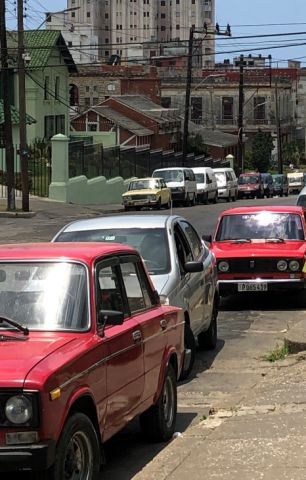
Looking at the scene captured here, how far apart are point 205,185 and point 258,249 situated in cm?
3428

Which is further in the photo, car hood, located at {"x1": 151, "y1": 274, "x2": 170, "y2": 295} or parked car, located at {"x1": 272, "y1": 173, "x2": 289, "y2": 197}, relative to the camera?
parked car, located at {"x1": 272, "y1": 173, "x2": 289, "y2": 197}

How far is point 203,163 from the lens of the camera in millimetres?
68375

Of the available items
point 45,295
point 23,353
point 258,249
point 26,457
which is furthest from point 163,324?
point 258,249

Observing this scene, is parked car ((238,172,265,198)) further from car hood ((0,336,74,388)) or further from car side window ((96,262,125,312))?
car hood ((0,336,74,388))

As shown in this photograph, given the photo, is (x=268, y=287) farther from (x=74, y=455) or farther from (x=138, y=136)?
(x=138, y=136)

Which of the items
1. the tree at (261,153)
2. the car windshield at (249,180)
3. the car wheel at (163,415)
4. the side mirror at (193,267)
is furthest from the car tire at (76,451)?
the tree at (261,153)

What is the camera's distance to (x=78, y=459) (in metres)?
4.77

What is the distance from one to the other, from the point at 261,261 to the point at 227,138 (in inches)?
3250

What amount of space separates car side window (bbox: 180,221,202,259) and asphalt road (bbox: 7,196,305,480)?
1.26 meters

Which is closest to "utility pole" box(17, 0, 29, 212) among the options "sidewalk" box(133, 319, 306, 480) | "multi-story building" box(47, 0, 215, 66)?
"sidewalk" box(133, 319, 306, 480)

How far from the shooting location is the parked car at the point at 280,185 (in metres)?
63.9

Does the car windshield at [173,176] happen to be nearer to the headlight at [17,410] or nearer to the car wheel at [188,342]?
the car wheel at [188,342]

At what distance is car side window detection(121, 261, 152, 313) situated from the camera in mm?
6129

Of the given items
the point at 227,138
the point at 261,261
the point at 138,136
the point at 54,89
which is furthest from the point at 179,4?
the point at 261,261
